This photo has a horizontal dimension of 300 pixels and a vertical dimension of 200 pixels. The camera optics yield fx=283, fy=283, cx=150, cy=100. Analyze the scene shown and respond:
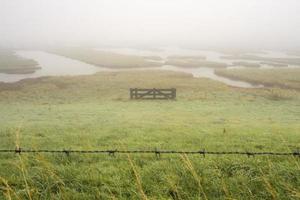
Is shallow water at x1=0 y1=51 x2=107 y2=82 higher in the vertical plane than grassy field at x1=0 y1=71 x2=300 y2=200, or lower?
higher

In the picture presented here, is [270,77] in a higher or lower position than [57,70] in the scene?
lower

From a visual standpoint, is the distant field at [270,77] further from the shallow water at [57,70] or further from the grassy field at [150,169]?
the shallow water at [57,70]

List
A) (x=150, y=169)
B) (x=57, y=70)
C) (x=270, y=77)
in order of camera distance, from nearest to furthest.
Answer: (x=150, y=169) < (x=270, y=77) < (x=57, y=70)

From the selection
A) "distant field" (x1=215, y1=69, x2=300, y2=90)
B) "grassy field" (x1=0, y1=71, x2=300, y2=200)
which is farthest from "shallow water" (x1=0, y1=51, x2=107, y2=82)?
"grassy field" (x1=0, y1=71, x2=300, y2=200)

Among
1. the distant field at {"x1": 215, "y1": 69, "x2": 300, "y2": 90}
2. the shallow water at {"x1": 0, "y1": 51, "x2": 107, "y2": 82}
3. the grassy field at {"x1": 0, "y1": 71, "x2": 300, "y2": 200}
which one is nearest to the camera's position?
the grassy field at {"x1": 0, "y1": 71, "x2": 300, "y2": 200}

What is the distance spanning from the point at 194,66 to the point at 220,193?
71.6 metres

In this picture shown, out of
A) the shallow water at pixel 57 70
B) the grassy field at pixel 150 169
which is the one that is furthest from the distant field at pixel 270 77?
the shallow water at pixel 57 70

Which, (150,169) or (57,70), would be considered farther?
(57,70)

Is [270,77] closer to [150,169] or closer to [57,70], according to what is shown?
[57,70]

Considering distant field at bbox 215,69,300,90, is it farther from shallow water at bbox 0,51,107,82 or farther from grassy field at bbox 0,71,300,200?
shallow water at bbox 0,51,107,82

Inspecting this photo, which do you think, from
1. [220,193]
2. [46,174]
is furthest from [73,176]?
[220,193]

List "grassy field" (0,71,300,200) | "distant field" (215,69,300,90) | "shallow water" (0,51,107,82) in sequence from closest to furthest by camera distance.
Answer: "grassy field" (0,71,300,200) < "distant field" (215,69,300,90) < "shallow water" (0,51,107,82)

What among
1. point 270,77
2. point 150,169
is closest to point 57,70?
point 270,77

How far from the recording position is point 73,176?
5.41m
